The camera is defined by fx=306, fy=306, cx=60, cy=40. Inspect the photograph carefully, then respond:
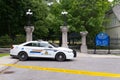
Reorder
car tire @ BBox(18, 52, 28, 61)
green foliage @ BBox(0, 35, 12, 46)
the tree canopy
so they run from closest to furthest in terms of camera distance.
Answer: car tire @ BBox(18, 52, 28, 61) < the tree canopy < green foliage @ BBox(0, 35, 12, 46)

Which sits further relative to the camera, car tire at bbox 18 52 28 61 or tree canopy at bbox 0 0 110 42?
tree canopy at bbox 0 0 110 42

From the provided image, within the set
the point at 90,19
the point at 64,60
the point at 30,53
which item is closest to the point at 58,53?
the point at 64,60

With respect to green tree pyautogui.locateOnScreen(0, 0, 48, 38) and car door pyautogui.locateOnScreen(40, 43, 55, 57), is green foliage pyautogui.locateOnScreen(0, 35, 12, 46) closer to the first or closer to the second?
green tree pyautogui.locateOnScreen(0, 0, 48, 38)

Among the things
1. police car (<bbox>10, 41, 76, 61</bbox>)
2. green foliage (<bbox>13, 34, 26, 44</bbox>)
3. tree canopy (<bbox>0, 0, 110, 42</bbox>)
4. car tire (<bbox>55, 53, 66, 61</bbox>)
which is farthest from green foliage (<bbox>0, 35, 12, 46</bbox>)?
car tire (<bbox>55, 53, 66, 61</bbox>)

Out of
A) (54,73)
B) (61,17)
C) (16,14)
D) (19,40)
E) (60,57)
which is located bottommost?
(54,73)

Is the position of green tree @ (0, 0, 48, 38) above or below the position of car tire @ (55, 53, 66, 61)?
above

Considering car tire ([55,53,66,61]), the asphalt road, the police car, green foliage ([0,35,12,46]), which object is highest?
green foliage ([0,35,12,46])

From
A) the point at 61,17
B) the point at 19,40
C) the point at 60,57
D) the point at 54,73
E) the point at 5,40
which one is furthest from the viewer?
the point at 19,40

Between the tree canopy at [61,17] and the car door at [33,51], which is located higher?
the tree canopy at [61,17]

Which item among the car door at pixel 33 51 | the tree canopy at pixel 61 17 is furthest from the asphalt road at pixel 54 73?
the tree canopy at pixel 61 17

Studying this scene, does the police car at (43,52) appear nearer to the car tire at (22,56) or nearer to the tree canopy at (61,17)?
the car tire at (22,56)

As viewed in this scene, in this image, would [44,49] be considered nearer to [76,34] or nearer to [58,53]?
[58,53]

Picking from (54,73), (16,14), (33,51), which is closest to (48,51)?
(33,51)

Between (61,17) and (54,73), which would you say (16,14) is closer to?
(61,17)
